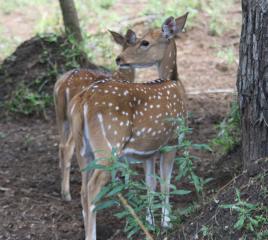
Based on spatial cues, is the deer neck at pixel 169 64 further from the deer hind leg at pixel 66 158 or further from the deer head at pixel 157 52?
the deer hind leg at pixel 66 158

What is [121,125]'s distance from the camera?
220 inches

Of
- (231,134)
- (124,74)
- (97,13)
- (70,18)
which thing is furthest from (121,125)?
(97,13)

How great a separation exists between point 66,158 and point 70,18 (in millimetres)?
3130

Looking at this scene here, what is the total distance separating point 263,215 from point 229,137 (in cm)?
254

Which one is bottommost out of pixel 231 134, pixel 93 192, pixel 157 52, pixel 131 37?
pixel 231 134

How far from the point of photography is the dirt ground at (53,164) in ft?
19.9

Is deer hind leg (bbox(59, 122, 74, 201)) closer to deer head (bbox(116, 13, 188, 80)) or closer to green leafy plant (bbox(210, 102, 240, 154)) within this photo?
deer head (bbox(116, 13, 188, 80))

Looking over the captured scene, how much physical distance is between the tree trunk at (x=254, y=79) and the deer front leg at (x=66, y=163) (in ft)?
6.70

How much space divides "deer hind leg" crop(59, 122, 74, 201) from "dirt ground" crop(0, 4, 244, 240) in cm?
11

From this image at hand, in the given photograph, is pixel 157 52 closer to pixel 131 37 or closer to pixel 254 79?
pixel 131 37

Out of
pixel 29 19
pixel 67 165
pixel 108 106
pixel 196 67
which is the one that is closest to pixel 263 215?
pixel 108 106

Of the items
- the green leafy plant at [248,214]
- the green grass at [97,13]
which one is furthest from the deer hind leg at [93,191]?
the green grass at [97,13]

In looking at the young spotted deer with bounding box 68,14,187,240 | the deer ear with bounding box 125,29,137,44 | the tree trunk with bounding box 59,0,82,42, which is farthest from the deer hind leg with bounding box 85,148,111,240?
the tree trunk with bounding box 59,0,82,42

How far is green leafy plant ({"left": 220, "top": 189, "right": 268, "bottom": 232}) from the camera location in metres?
4.34
